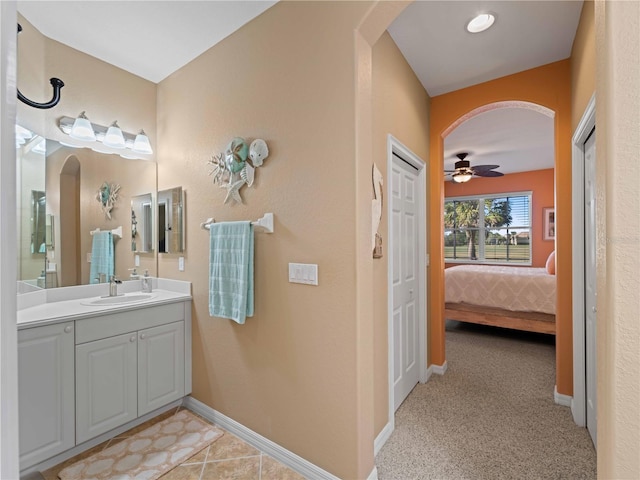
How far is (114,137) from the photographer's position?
247 cm

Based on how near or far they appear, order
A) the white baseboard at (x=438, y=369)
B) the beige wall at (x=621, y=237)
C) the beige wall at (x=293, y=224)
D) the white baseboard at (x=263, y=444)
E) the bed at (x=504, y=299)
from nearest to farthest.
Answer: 1. the beige wall at (x=621, y=237)
2. the beige wall at (x=293, y=224)
3. the white baseboard at (x=263, y=444)
4. the white baseboard at (x=438, y=369)
5. the bed at (x=504, y=299)

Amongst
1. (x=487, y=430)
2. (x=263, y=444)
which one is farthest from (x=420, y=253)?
(x=263, y=444)

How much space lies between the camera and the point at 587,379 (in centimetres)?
214

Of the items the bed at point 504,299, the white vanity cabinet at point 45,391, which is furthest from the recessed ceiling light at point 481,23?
the white vanity cabinet at point 45,391

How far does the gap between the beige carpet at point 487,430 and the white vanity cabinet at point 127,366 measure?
5.30 feet

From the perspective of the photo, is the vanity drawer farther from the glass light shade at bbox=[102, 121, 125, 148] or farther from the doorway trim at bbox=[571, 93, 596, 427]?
the doorway trim at bbox=[571, 93, 596, 427]

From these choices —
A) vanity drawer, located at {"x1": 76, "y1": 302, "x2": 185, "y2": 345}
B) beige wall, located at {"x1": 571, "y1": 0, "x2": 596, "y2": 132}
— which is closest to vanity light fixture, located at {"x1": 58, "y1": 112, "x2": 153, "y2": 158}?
vanity drawer, located at {"x1": 76, "y1": 302, "x2": 185, "y2": 345}

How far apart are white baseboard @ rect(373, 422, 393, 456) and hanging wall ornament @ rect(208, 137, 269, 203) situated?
180cm

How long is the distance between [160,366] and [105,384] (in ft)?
1.16

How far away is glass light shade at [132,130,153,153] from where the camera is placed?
8.56 ft

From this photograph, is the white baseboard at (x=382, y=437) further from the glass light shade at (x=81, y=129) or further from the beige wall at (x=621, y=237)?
the glass light shade at (x=81, y=129)

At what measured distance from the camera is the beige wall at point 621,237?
0.76 m

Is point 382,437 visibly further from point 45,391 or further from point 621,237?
point 45,391

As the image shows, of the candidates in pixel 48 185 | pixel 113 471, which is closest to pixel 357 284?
pixel 113 471
